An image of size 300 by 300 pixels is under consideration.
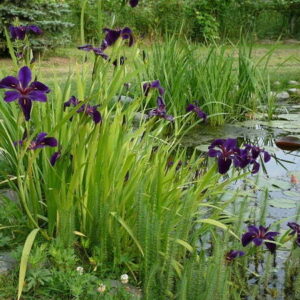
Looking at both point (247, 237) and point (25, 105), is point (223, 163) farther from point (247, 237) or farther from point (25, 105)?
point (25, 105)

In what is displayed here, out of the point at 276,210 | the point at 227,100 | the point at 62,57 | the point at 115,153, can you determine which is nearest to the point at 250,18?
the point at 62,57

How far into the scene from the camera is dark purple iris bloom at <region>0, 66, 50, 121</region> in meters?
1.67

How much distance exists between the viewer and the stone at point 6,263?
204cm

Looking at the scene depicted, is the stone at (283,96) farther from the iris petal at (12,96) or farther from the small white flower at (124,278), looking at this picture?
the iris petal at (12,96)

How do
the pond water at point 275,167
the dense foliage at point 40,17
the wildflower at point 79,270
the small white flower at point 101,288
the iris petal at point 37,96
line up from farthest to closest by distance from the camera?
the dense foliage at point 40,17 → the pond water at point 275,167 → the wildflower at point 79,270 → the small white flower at point 101,288 → the iris petal at point 37,96

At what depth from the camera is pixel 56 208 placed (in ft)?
7.34

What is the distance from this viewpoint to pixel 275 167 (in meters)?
4.18

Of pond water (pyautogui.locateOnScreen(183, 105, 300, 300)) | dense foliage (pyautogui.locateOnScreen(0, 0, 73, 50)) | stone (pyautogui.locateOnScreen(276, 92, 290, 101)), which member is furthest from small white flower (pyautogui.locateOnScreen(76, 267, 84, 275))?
dense foliage (pyautogui.locateOnScreen(0, 0, 73, 50))

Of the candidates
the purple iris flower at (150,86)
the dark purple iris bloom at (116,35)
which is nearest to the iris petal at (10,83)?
the dark purple iris bloom at (116,35)

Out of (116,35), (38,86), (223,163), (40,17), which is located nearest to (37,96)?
(38,86)

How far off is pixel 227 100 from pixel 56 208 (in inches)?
141

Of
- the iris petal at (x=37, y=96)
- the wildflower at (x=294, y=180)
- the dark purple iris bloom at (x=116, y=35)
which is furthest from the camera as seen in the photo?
the wildflower at (x=294, y=180)

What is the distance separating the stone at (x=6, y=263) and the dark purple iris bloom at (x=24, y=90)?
2.32 ft

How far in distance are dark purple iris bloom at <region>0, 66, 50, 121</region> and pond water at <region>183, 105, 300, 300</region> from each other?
1419 millimetres
